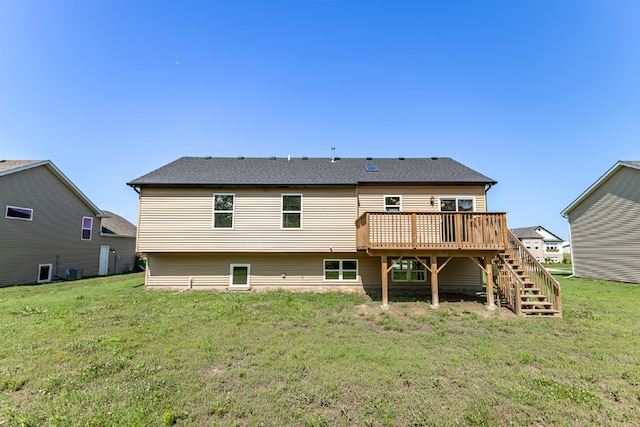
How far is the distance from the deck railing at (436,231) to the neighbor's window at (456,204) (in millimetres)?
2501

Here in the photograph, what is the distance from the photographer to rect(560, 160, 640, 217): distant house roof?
14842mm

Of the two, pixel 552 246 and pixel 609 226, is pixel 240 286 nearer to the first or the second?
pixel 609 226

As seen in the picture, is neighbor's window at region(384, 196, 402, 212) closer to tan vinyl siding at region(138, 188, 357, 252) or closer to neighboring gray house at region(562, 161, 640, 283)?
tan vinyl siding at region(138, 188, 357, 252)

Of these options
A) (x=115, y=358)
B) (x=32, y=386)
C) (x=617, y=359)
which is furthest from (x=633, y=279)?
(x=32, y=386)

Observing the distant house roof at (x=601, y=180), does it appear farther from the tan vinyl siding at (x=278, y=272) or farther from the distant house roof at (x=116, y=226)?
the distant house roof at (x=116, y=226)

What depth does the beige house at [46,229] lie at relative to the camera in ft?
47.4

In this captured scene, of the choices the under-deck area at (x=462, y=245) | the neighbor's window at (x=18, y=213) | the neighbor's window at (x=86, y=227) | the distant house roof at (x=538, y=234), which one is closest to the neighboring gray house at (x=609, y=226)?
the under-deck area at (x=462, y=245)

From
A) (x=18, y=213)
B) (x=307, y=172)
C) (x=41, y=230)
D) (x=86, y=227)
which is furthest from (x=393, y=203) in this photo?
(x=86, y=227)

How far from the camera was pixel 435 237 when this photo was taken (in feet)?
30.3

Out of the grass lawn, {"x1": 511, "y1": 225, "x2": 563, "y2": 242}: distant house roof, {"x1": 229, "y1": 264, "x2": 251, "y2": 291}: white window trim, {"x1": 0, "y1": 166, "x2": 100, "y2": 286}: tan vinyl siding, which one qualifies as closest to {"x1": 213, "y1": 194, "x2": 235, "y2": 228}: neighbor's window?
{"x1": 229, "y1": 264, "x2": 251, "y2": 291}: white window trim

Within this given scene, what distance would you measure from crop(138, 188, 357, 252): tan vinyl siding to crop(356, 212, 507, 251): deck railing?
2.13m

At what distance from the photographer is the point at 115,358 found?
190 inches

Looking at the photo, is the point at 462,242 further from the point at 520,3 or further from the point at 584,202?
the point at 584,202

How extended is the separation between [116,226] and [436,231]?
24.7 m
